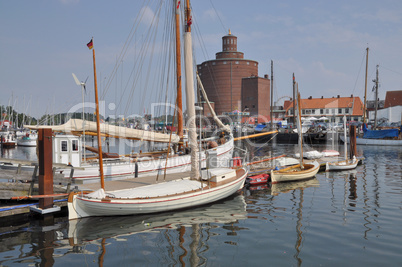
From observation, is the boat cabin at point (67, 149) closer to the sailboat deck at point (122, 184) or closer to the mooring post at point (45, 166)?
the sailboat deck at point (122, 184)

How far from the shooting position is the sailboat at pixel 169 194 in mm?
13344

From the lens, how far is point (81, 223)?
1339cm

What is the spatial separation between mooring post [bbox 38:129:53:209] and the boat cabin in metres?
5.54

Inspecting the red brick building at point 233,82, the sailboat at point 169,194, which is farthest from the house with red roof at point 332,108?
the sailboat at point 169,194

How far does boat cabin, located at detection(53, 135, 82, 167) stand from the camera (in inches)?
758

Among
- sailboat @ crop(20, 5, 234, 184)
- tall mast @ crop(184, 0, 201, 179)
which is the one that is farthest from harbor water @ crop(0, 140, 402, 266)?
sailboat @ crop(20, 5, 234, 184)

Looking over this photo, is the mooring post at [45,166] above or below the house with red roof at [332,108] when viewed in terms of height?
below

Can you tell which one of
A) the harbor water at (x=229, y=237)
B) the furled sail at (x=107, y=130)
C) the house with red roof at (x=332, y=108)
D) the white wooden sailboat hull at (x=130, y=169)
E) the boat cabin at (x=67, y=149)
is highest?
the house with red roof at (x=332, y=108)

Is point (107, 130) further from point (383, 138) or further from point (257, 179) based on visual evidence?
point (383, 138)

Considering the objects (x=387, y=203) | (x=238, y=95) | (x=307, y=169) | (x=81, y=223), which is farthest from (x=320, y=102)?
(x=81, y=223)

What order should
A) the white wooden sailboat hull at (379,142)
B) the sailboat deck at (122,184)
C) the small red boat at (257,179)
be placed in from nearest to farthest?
the sailboat deck at (122,184)
the small red boat at (257,179)
the white wooden sailboat hull at (379,142)

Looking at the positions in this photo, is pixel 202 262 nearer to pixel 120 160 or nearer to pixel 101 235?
pixel 101 235

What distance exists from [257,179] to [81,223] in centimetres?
1304

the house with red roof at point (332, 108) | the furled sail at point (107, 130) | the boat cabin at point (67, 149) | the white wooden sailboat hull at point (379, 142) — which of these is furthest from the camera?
the house with red roof at point (332, 108)
